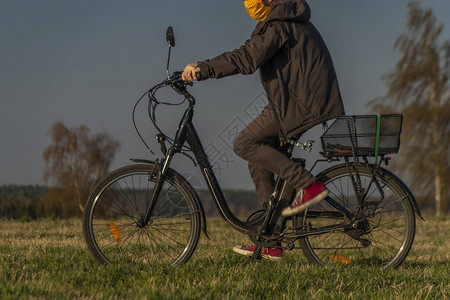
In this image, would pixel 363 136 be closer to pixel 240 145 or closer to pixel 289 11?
pixel 240 145

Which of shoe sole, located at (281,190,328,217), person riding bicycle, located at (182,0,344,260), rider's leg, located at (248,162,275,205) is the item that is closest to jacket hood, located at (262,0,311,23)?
person riding bicycle, located at (182,0,344,260)

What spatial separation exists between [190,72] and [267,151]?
0.97 metres

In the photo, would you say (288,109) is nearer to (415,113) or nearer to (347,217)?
(347,217)

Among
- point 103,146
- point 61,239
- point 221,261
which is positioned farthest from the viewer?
point 103,146

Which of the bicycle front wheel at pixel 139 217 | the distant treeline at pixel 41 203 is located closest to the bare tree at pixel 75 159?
the distant treeline at pixel 41 203

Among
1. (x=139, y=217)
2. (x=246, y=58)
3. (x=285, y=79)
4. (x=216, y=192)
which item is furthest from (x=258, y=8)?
(x=139, y=217)

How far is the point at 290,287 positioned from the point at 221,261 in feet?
4.15

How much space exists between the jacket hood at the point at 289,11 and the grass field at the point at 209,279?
7.13 ft

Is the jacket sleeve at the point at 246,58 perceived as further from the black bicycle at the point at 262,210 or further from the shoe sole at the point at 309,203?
the shoe sole at the point at 309,203

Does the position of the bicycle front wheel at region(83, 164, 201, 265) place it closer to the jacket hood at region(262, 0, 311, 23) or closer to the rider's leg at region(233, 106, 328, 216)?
the rider's leg at region(233, 106, 328, 216)

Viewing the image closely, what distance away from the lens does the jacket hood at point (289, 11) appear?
4.29 metres

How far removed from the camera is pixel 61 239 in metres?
7.09

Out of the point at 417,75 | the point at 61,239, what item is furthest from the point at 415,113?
the point at 61,239

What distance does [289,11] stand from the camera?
170 inches
